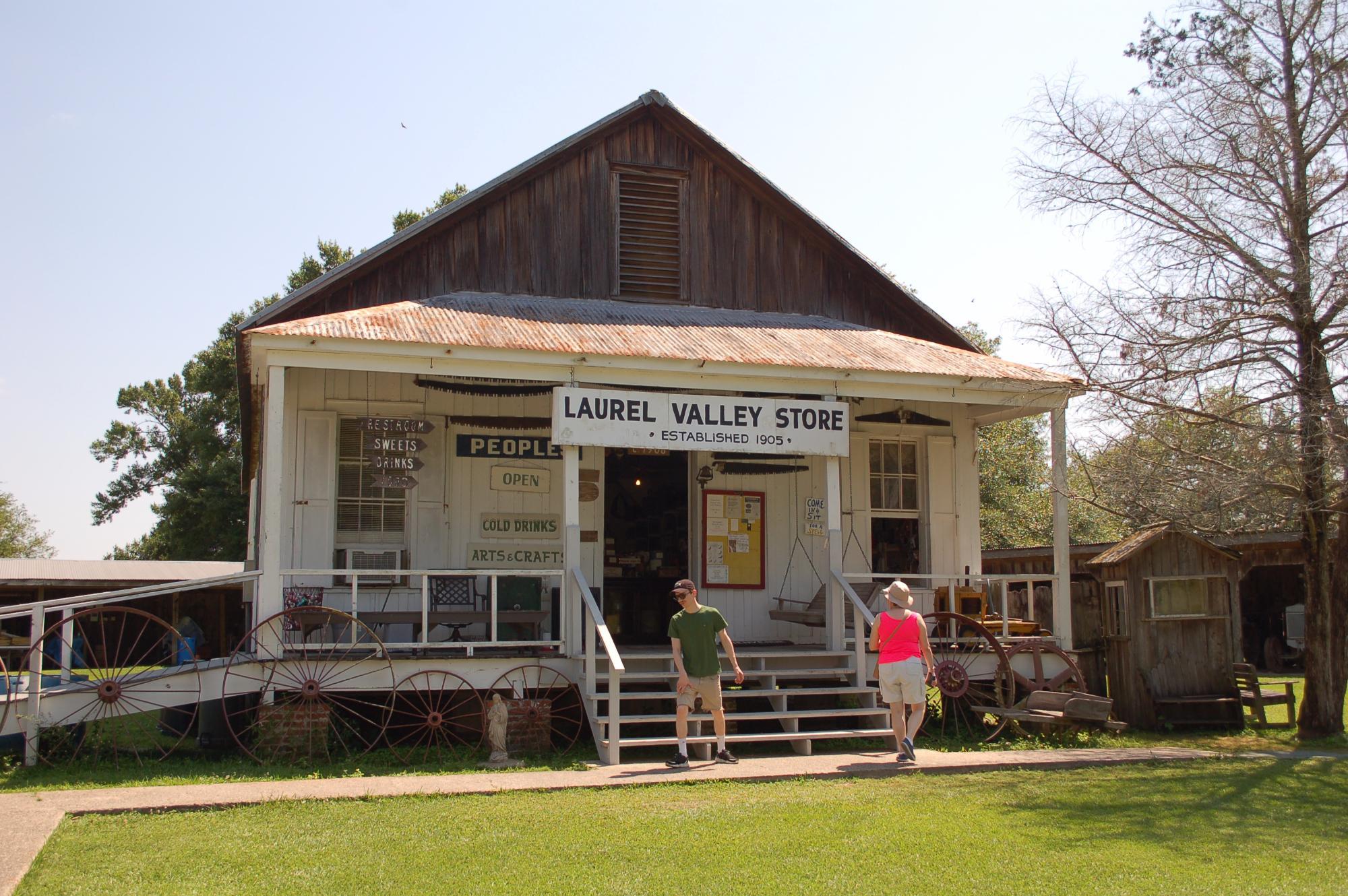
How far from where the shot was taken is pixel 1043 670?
12711 mm

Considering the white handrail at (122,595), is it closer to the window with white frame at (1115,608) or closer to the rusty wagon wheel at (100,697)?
the rusty wagon wheel at (100,697)

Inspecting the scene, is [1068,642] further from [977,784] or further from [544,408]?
[544,408]

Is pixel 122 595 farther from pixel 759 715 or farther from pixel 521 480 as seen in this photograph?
pixel 759 715

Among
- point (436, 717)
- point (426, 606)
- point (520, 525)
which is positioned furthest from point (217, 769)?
point (520, 525)

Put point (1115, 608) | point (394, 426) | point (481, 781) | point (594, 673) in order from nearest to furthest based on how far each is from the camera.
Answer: point (481, 781), point (594, 673), point (394, 426), point (1115, 608)

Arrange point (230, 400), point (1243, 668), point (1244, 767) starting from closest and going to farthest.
→ point (1244, 767) < point (1243, 668) < point (230, 400)

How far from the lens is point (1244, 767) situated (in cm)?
1011

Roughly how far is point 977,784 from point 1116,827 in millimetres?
1507

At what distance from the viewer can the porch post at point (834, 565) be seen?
39.6 ft

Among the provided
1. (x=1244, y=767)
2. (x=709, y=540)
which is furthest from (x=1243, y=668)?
(x=709, y=540)

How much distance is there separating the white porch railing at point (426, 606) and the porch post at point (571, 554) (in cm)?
8

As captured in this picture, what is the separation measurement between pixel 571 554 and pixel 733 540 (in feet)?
10.9

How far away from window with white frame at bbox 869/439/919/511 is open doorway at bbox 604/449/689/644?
233 cm

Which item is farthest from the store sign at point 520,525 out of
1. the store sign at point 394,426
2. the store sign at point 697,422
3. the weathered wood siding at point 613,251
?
the weathered wood siding at point 613,251
